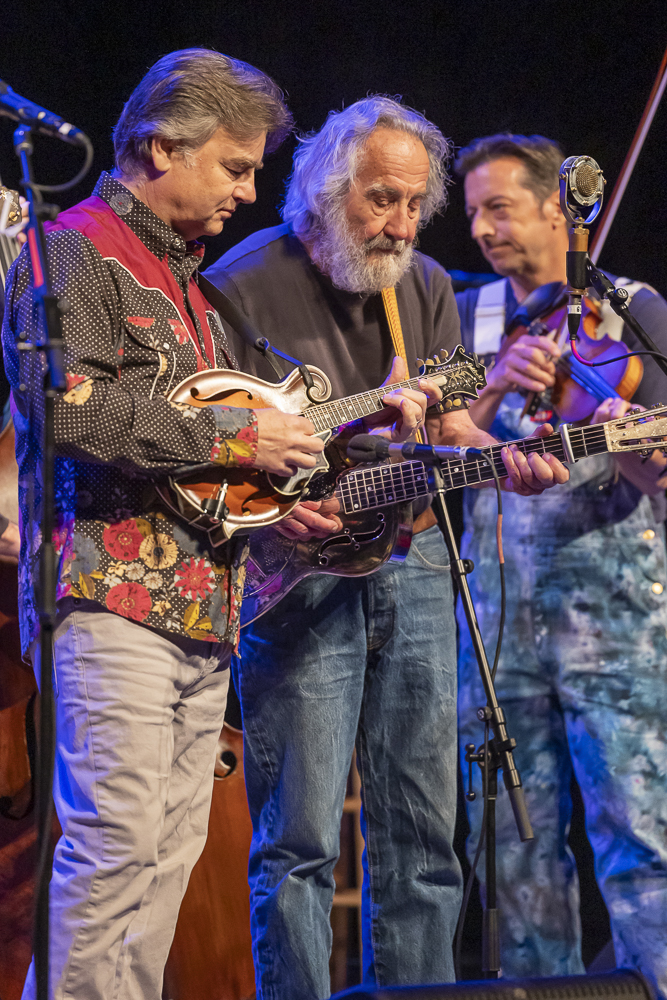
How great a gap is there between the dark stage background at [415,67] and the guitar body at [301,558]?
1541 millimetres

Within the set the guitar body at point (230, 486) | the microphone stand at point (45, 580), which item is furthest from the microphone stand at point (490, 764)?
the microphone stand at point (45, 580)

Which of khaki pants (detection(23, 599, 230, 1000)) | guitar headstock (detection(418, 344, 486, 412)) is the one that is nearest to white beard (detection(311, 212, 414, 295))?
guitar headstock (detection(418, 344, 486, 412))

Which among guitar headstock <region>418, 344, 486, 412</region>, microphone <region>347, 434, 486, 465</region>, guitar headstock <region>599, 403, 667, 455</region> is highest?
guitar headstock <region>418, 344, 486, 412</region>

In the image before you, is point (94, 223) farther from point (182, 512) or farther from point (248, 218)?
point (248, 218)

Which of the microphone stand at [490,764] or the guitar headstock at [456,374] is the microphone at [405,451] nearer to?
the microphone stand at [490,764]

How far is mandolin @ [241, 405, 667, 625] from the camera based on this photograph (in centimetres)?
247

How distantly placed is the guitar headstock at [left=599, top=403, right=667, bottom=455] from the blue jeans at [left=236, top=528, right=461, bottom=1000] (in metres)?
0.54

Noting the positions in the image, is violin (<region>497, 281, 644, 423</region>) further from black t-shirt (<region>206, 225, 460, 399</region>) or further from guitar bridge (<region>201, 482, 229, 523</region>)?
guitar bridge (<region>201, 482, 229, 523</region>)

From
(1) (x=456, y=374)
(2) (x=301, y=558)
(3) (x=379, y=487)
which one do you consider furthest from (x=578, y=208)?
(2) (x=301, y=558)

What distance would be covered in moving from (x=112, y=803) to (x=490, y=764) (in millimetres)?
728

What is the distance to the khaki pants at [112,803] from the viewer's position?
1769 mm

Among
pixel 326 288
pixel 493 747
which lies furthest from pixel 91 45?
pixel 493 747

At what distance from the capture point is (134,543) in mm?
→ 1893

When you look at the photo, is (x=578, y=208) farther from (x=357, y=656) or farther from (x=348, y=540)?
(x=357, y=656)
